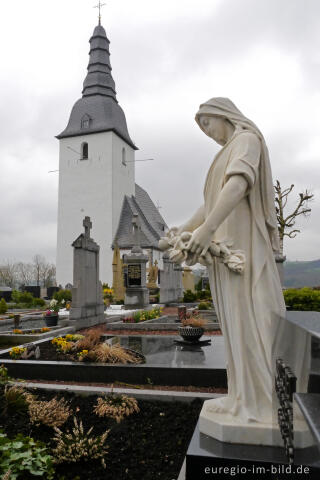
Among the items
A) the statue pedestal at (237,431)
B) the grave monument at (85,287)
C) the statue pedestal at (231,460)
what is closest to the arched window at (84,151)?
the grave monument at (85,287)

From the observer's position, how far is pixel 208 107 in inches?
A: 99.7

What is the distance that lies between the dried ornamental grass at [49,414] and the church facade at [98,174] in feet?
107

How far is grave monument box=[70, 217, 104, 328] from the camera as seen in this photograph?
10.9 meters

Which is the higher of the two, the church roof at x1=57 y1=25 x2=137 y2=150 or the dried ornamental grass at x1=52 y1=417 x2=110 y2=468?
the church roof at x1=57 y1=25 x2=137 y2=150

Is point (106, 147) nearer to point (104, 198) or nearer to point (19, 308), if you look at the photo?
point (104, 198)

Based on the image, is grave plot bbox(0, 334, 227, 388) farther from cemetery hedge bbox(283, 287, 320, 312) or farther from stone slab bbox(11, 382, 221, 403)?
cemetery hedge bbox(283, 287, 320, 312)

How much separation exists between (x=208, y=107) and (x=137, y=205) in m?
40.1

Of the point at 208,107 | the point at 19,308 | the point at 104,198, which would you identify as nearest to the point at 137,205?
the point at 104,198

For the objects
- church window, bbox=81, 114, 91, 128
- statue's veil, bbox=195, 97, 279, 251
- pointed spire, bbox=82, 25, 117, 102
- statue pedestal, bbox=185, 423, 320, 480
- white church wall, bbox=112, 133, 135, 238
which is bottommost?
statue pedestal, bbox=185, 423, 320, 480

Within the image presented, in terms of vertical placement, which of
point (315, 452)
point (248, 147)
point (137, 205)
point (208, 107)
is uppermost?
point (137, 205)

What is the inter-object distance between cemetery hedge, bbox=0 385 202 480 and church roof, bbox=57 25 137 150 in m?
37.5

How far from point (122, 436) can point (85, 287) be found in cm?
814

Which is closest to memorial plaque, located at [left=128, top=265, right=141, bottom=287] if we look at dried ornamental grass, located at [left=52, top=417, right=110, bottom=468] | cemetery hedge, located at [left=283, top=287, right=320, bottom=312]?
cemetery hedge, located at [left=283, top=287, right=320, bottom=312]

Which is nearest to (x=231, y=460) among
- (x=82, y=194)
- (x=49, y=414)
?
(x=49, y=414)
